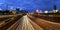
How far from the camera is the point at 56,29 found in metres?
22.5

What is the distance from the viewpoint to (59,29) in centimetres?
2200

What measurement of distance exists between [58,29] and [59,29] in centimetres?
24

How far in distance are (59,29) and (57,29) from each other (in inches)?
14.0

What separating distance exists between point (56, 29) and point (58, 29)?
313 mm

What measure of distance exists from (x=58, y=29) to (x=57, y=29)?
0.44 ft

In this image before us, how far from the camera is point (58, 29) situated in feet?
72.9

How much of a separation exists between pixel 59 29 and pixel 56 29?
0.54 m

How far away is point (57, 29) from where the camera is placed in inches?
878
